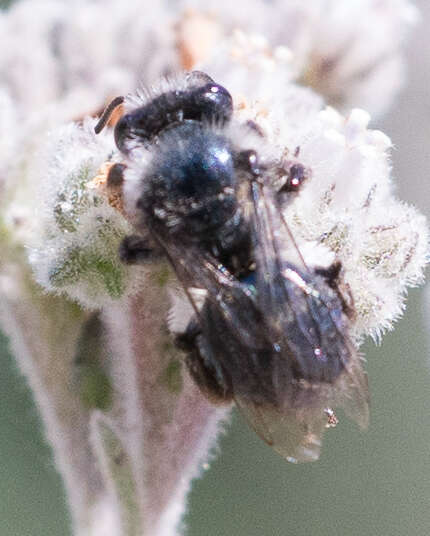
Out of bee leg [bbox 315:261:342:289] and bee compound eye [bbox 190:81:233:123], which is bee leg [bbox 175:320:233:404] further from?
bee compound eye [bbox 190:81:233:123]

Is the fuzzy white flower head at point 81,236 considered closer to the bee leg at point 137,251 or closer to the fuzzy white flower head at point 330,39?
the bee leg at point 137,251

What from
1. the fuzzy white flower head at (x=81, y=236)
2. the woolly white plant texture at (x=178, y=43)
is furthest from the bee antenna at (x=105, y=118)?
the woolly white plant texture at (x=178, y=43)

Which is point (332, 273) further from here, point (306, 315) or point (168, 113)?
point (168, 113)

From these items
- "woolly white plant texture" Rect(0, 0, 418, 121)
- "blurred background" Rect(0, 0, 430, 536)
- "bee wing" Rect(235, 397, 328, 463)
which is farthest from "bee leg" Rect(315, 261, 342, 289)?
"blurred background" Rect(0, 0, 430, 536)

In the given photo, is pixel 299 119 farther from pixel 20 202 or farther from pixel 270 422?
pixel 270 422

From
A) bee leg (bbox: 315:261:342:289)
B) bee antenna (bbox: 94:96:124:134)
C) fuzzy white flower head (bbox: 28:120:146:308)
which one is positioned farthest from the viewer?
bee antenna (bbox: 94:96:124:134)

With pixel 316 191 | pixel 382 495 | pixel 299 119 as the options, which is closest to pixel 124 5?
pixel 299 119
